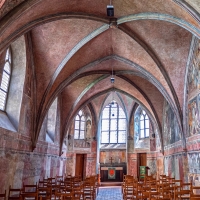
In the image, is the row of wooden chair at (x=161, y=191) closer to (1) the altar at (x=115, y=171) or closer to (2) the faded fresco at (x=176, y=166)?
(2) the faded fresco at (x=176, y=166)

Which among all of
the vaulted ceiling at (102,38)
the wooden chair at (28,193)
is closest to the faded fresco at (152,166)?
the vaulted ceiling at (102,38)

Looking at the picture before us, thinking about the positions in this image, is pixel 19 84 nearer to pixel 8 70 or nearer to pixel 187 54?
pixel 8 70

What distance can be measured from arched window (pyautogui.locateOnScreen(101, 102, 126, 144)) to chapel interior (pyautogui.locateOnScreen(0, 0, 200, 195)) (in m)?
7.66

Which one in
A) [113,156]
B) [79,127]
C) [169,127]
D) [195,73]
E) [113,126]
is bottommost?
[113,156]

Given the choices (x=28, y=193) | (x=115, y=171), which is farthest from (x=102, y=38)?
(x=115, y=171)

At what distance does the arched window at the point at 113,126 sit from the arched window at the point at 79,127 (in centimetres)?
298

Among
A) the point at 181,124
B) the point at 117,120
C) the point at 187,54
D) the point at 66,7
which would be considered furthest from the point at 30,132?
the point at 117,120

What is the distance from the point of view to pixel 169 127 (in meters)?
17.8

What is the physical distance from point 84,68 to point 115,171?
13890 mm

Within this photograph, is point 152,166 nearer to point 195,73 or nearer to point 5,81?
point 195,73

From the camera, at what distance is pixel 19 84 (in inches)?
469

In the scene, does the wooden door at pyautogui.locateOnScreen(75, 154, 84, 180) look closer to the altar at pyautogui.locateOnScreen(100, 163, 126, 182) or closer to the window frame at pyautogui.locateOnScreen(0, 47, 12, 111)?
the altar at pyautogui.locateOnScreen(100, 163, 126, 182)

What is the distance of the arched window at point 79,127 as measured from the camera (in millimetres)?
25500

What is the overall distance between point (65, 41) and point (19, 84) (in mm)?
3629
